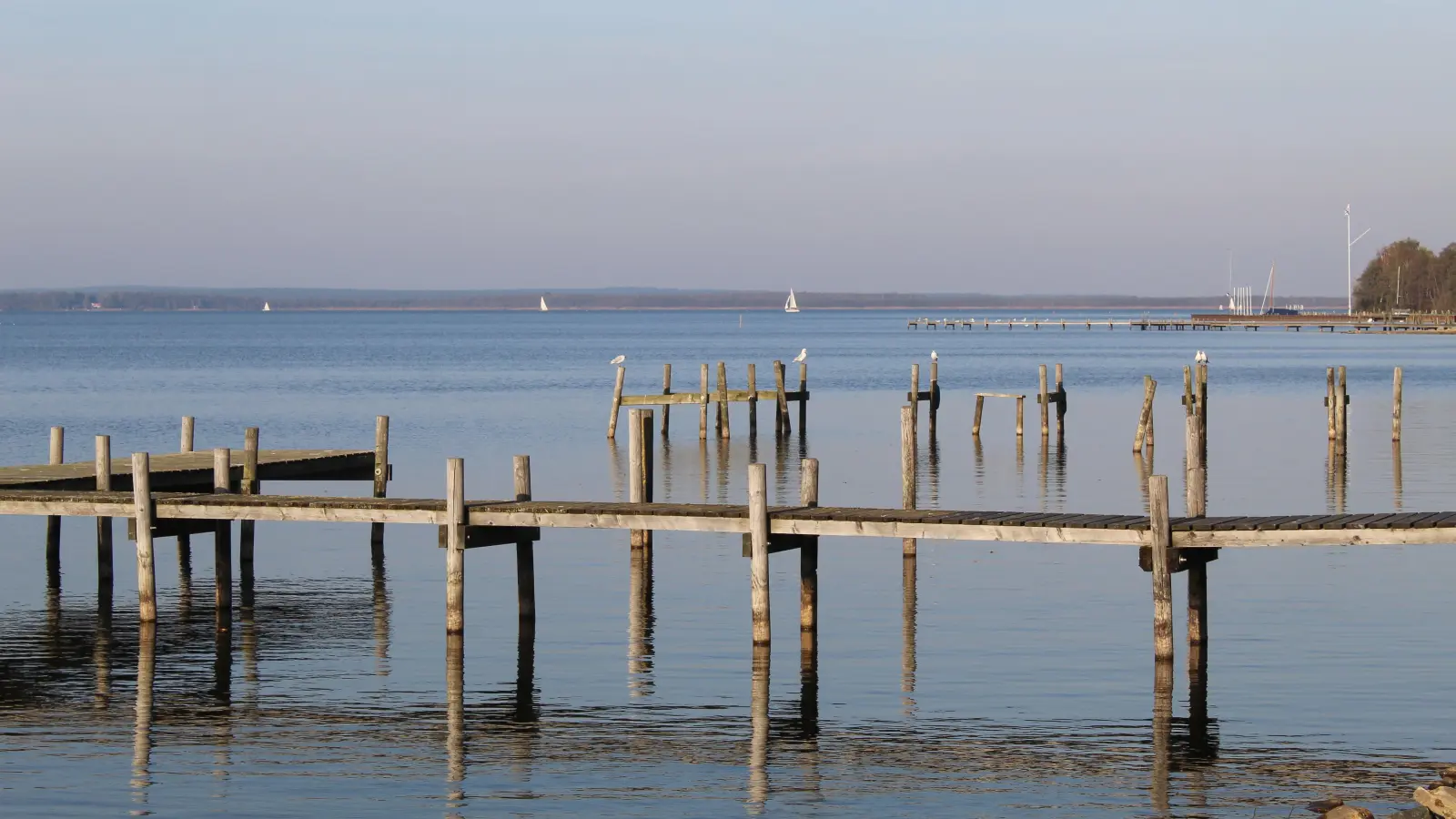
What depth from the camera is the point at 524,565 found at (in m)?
20.6

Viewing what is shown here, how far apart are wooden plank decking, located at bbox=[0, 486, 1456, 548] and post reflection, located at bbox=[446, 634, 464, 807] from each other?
4.37 feet

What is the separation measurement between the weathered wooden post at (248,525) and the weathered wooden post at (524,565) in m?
3.61

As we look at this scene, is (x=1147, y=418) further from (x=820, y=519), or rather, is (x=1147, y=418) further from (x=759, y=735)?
(x=759, y=735)

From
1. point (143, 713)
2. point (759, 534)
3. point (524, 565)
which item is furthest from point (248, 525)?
point (759, 534)

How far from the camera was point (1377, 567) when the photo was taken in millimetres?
24812

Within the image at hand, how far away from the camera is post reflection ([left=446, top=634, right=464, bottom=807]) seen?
14.7m

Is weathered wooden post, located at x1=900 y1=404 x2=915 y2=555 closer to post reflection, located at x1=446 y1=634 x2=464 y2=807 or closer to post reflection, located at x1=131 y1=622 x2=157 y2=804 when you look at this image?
post reflection, located at x1=446 y1=634 x2=464 y2=807

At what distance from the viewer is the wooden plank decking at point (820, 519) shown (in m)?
16.9

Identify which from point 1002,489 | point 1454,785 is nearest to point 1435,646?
point 1454,785

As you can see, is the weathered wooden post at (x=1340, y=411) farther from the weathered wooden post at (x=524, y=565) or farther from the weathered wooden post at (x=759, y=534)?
the weathered wooden post at (x=759, y=534)

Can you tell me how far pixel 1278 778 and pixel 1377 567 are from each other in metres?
11.0

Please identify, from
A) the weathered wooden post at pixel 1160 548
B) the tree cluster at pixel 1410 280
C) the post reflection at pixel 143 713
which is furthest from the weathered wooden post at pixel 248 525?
the tree cluster at pixel 1410 280

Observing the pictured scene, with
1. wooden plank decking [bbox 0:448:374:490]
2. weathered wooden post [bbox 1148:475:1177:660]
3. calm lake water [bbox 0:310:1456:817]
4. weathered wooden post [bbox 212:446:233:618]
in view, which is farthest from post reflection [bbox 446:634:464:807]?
weathered wooden post [bbox 1148:475:1177:660]

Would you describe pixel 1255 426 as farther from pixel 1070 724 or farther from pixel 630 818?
pixel 630 818
